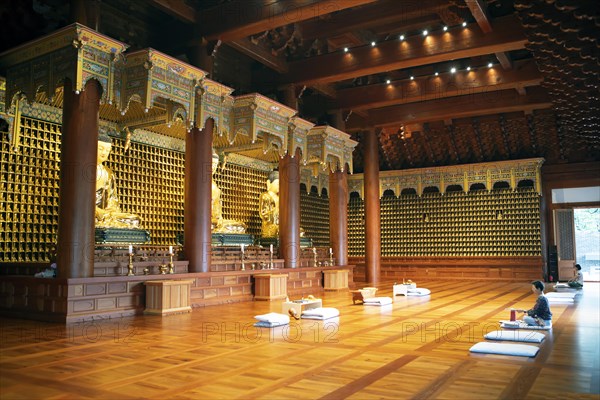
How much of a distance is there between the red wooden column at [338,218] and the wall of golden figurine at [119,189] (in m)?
2.00

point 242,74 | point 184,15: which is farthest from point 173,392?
point 242,74

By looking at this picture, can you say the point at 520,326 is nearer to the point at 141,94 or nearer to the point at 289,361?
the point at 289,361

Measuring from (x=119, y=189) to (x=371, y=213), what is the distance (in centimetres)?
763

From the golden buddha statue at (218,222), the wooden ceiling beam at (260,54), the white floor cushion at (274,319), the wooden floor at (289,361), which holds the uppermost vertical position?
the wooden ceiling beam at (260,54)

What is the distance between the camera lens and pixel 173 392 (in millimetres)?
3436

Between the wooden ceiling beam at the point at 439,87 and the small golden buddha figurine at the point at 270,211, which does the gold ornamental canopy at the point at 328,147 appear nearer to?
the wooden ceiling beam at the point at 439,87

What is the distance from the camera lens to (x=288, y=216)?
39.1ft

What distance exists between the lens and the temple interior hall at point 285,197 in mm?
4402

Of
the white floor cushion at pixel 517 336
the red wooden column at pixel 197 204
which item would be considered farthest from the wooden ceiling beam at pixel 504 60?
the white floor cushion at pixel 517 336

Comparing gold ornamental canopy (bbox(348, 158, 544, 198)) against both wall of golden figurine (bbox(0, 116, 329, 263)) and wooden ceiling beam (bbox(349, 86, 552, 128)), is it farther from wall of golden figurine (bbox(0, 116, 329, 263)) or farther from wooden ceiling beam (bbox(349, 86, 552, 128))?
wall of golden figurine (bbox(0, 116, 329, 263))

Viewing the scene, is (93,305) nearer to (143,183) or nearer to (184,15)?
(143,183)

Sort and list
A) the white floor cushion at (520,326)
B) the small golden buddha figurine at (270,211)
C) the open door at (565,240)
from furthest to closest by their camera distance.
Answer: the open door at (565,240), the small golden buddha figurine at (270,211), the white floor cushion at (520,326)

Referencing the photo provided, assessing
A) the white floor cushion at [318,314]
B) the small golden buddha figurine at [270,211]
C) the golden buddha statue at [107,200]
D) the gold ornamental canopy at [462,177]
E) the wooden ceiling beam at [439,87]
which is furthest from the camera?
the gold ornamental canopy at [462,177]

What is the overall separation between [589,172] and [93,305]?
586 inches
